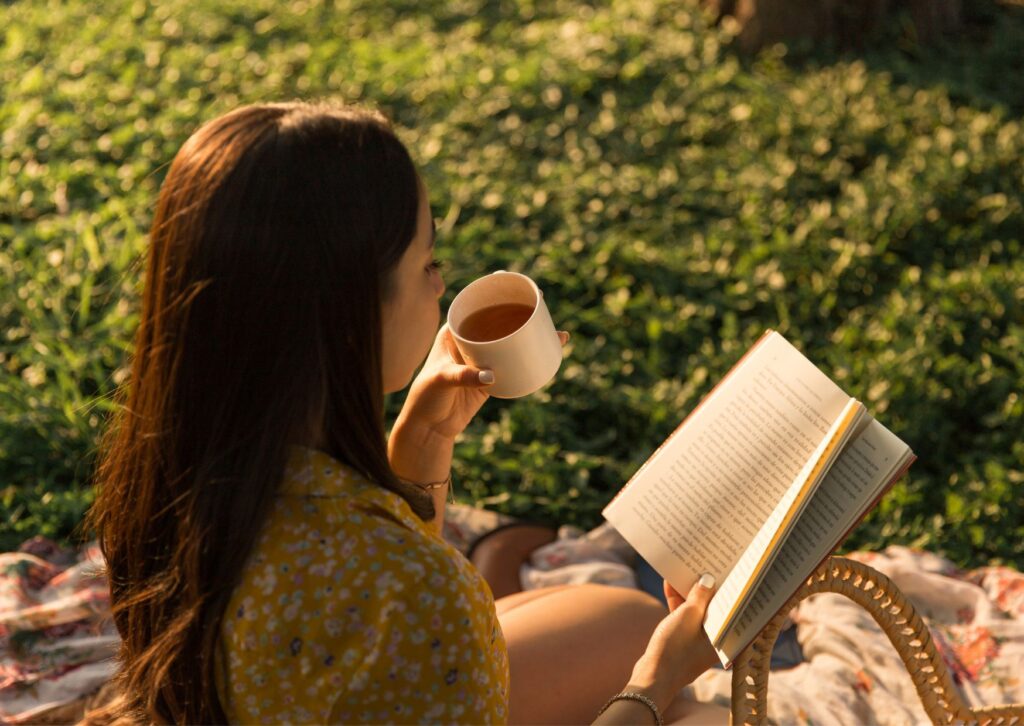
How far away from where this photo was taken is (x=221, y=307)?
4.83ft

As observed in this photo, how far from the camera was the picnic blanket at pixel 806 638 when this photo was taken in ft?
8.38

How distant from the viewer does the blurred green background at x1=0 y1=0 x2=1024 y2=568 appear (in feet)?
11.5

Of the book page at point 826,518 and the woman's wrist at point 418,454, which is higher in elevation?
the book page at point 826,518

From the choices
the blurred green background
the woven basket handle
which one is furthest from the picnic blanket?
the woven basket handle

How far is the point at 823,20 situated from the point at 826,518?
14.8ft

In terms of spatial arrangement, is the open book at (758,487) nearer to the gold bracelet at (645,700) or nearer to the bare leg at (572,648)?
the gold bracelet at (645,700)

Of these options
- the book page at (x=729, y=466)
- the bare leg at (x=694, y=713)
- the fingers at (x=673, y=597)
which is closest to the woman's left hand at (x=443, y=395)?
the book page at (x=729, y=466)

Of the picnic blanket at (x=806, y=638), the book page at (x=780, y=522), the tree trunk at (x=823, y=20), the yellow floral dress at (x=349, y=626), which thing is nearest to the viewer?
the yellow floral dress at (x=349, y=626)

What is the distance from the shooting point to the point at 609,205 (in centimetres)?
458

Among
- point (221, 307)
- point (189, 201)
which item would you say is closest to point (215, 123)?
point (189, 201)

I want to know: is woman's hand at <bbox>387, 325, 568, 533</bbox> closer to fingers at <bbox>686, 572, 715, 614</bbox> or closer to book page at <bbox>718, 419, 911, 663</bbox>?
fingers at <bbox>686, 572, 715, 614</bbox>

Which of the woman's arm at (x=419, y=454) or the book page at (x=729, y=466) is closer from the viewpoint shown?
the book page at (x=729, y=466)

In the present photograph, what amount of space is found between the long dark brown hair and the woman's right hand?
515 millimetres

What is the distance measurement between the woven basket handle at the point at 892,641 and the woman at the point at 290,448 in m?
0.43
